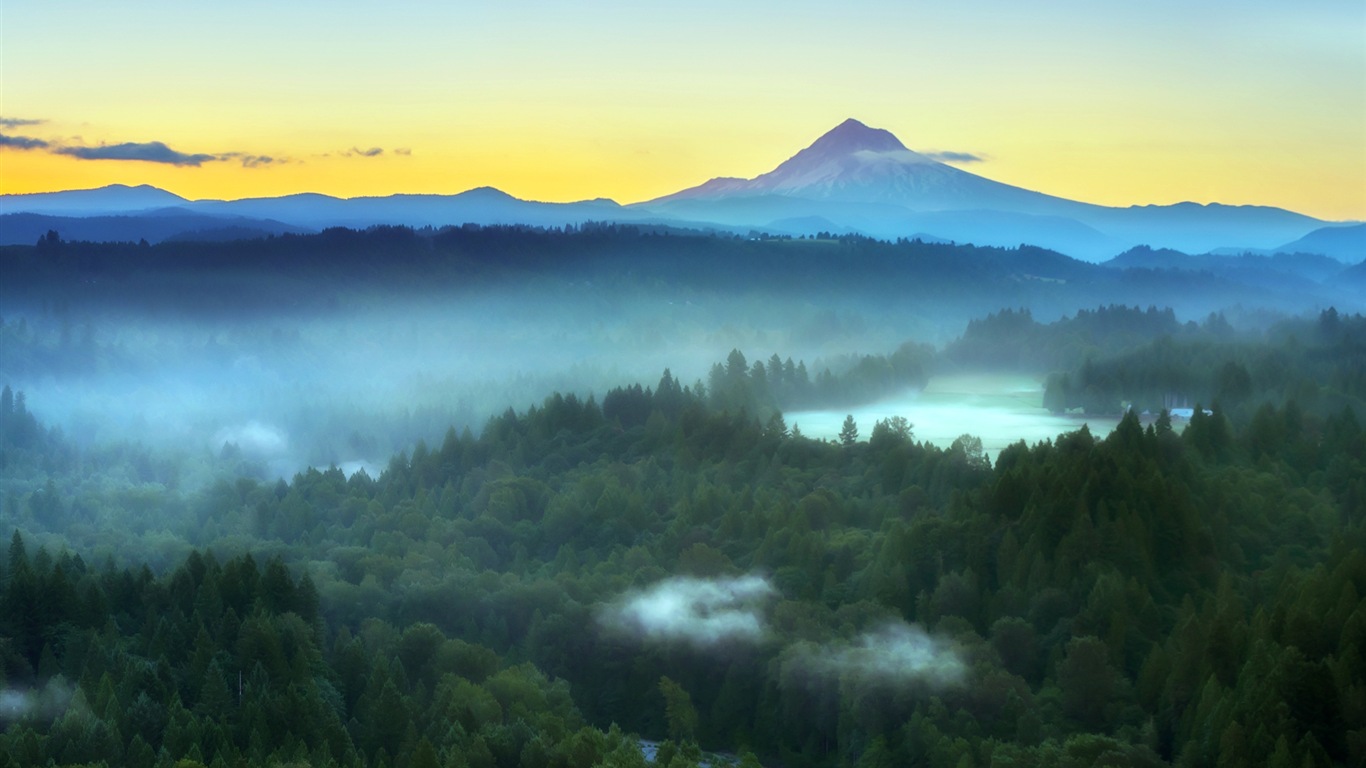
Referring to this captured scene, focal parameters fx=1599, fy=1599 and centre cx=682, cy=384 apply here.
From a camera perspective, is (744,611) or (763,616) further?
(744,611)

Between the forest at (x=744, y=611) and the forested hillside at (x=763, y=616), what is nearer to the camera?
the forested hillside at (x=763, y=616)

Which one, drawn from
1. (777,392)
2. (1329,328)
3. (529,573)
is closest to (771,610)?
(529,573)

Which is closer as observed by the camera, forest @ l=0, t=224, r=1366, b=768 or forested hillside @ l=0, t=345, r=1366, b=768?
forested hillside @ l=0, t=345, r=1366, b=768
